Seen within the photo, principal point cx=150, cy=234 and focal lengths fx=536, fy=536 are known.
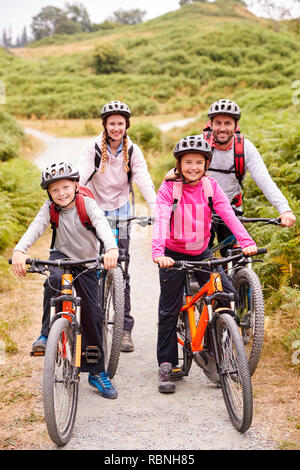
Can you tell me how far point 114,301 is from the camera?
5062 mm

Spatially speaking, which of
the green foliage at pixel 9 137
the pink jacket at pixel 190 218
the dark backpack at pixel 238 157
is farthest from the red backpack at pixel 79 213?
the green foliage at pixel 9 137

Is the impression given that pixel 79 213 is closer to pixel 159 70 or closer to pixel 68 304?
pixel 68 304

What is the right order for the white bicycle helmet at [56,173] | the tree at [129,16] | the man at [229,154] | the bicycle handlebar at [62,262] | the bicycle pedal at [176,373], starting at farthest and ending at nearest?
the tree at [129,16], the man at [229,154], the bicycle pedal at [176,373], the white bicycle helmet at [56,173], the bicycle handlebar at [62,262]

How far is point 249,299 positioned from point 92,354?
61.8 inches

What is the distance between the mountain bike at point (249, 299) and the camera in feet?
15.6

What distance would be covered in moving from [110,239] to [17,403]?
1.72 meters

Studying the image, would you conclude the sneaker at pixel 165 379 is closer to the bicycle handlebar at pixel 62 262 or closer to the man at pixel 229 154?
the bicycle handlebar at pixel 62 262

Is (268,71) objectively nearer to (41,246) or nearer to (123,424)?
(41,246)

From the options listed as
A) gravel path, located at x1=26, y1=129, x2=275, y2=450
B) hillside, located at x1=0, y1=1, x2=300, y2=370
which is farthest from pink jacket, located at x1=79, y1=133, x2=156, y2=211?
hillside, located at x1=0, y1=1, x2=300, y2=370

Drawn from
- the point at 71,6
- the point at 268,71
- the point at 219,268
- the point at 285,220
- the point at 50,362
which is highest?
the point at 71,6

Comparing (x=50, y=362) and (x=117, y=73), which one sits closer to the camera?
(x=50, y=362)

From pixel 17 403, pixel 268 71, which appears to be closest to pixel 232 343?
pixel 17 403

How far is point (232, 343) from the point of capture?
413 cm

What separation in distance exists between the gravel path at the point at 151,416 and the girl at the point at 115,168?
1.39 m
